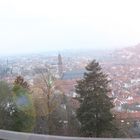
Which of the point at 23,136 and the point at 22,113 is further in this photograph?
the point at 22,113

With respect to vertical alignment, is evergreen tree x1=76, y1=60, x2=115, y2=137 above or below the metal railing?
below

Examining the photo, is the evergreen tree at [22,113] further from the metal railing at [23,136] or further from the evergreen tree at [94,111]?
the metal railing at [23,136]

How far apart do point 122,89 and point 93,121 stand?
590 centimetres

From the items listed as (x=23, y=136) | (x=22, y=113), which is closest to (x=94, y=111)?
(x=22, y=113)

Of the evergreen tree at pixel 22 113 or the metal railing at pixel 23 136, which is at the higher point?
the metal railing at pixel 23 136

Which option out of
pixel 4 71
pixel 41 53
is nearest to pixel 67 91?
pixel 4 71

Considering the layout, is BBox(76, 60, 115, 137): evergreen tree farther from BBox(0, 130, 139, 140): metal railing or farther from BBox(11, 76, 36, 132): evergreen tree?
BBox(0, 130, 139, 140): metal railing

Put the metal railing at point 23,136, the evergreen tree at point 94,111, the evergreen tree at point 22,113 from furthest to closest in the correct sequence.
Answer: the evergreen tree at point 94,111
the evergreen tree at point 22,113
the metal railing at point 23,136

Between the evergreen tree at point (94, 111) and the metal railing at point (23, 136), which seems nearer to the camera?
the metal railing at point (23, 136)

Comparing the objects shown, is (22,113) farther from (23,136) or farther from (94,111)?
(23,136)

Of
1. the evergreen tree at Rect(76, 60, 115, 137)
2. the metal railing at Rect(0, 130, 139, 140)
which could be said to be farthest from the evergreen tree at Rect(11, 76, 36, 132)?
the metal railing at Rect(0, 130, 139, 140)

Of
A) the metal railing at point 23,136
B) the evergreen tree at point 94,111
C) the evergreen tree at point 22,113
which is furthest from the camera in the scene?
the evergreen tree at point 94,111

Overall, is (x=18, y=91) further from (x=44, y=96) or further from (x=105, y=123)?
(x=105, y=123)

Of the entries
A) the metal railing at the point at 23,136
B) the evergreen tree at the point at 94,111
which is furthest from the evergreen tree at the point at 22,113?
the metal railing at the point at 23,136
